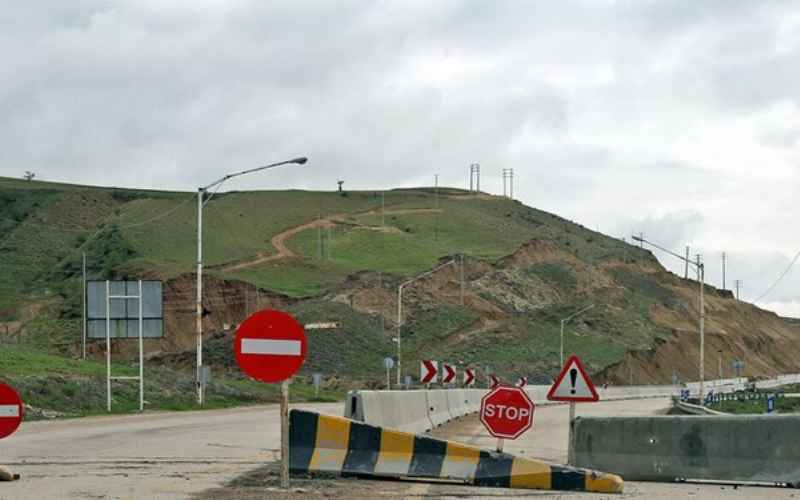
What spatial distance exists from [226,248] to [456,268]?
820 inches

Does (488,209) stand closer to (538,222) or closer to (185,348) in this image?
(538,222)

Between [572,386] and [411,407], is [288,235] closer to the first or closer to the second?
[411,407]

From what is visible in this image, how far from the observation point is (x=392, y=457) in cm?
1559

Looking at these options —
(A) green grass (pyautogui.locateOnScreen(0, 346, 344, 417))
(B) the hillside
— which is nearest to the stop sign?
(A) green grass (pyautogui.locateOnScreen(0, 346, 344, 417))

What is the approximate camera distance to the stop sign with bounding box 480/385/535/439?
16.3 meters

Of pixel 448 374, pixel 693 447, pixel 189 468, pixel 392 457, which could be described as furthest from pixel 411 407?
pixel 448 374

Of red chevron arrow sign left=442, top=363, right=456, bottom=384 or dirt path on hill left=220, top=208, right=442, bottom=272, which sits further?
dirt path on hill left=220, top=208, right=442, bottom=272

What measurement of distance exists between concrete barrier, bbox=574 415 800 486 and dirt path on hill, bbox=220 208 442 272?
3705 inches

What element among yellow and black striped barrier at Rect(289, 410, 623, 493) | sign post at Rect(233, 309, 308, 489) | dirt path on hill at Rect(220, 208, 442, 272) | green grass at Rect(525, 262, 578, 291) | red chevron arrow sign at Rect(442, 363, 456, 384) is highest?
dirt path on hill at Rect(220, 208, 442, 272)

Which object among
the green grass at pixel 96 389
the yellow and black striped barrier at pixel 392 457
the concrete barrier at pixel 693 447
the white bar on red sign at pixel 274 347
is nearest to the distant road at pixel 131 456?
the yellow and black striped barrier at pixel 392 457

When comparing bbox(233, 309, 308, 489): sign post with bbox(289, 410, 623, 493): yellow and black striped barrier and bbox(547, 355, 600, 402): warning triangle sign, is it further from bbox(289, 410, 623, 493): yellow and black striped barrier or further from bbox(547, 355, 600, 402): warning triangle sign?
bbox(547, 355, 600, 402): warning triangle sign

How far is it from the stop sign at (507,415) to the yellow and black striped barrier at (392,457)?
2.40ft

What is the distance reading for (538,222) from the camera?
16875cm

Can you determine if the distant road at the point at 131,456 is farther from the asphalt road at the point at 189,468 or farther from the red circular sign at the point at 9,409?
the red circular sign at the point at 9,409
